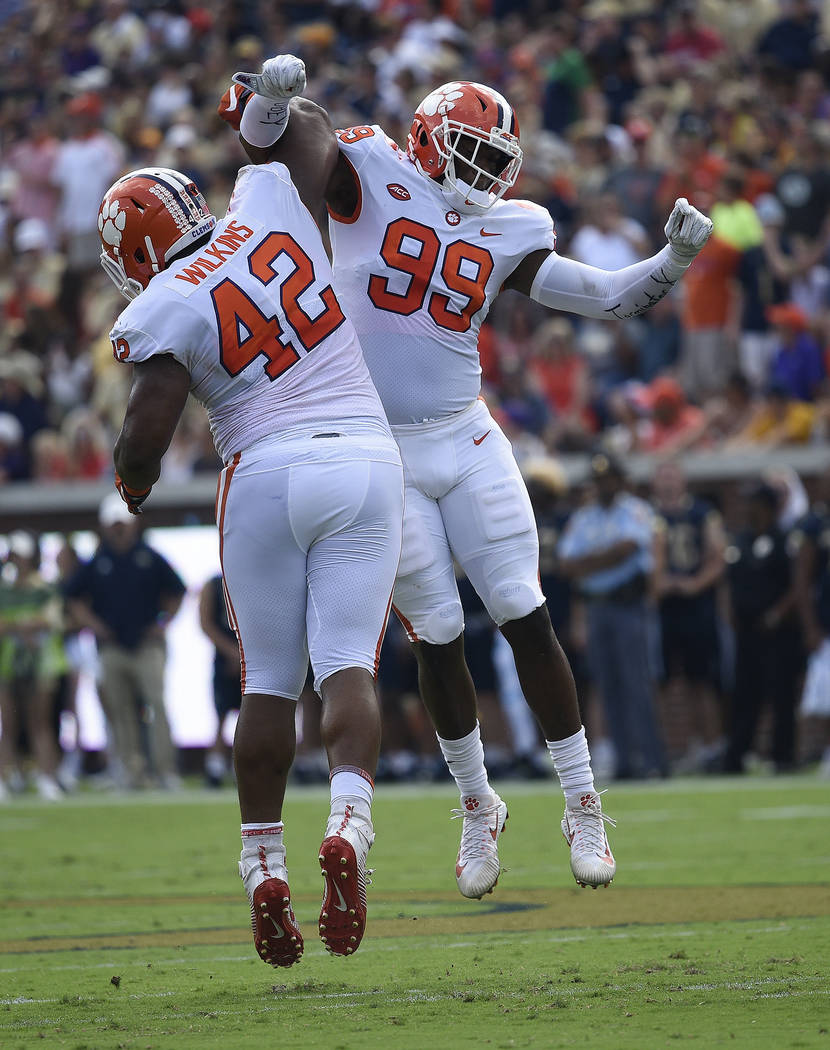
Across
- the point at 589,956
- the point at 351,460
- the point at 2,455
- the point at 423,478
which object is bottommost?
the point at 2,455

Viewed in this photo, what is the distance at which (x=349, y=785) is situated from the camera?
4984 mm

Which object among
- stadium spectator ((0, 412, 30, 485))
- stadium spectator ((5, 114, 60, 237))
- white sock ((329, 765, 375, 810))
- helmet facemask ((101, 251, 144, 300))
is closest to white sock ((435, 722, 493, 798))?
white sock ((329, 765, 375, 810))

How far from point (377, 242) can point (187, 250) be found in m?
0.96

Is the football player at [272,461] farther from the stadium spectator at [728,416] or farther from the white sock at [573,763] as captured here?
the stadium spectator at [728,416]

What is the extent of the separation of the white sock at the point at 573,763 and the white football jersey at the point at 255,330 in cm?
155

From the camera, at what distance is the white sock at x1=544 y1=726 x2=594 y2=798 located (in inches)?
246

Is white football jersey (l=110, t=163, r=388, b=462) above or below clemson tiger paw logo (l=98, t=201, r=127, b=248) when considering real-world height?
below

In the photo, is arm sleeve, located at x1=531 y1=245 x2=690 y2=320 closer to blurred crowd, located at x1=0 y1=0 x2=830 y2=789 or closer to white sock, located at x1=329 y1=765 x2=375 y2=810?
white sock, located at x1=329 y1=765 x2=375 y2=810

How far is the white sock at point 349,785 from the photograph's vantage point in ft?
16.3

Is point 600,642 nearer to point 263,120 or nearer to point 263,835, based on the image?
point 263,120

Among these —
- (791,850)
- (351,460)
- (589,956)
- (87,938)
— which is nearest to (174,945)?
(87,938)

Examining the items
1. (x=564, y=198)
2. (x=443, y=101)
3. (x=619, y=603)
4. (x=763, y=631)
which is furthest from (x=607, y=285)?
A: (x=564, y=198)

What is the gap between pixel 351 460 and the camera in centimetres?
513

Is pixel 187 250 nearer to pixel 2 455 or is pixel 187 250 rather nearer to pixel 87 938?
pixel 87 938
